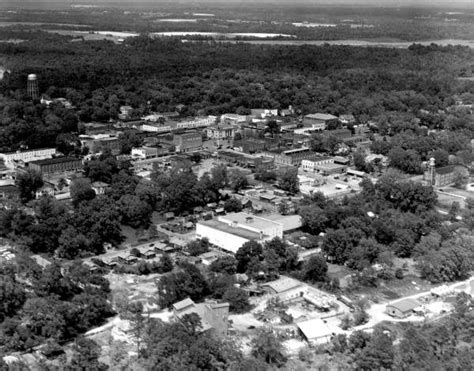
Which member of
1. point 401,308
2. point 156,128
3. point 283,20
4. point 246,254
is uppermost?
point 283,20

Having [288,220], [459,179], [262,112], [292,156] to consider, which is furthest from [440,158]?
[262,112]

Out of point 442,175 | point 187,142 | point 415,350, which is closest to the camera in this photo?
point 415,350

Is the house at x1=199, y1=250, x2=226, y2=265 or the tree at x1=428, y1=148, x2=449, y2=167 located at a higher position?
the tree at x1=428, y1=148, x2=449, y2=167

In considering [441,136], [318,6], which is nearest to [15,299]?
[441,136]

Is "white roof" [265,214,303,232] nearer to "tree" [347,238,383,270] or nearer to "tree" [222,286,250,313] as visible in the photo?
"tree" [347,238,383,270]

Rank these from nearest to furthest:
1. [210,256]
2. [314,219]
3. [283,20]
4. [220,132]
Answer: [210,256], [314,219], [220,132], [283,20]

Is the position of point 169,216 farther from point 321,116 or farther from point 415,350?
point 321,116

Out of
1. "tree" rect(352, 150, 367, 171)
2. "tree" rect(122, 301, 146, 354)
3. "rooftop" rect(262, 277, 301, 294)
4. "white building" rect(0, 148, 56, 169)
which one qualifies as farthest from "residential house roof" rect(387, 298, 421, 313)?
"white building" rect(0, 148, 56, 169)

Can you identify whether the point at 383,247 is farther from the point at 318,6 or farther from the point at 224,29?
the point at 318,6
